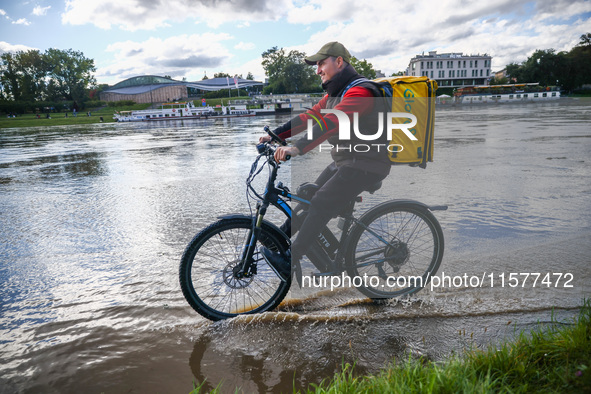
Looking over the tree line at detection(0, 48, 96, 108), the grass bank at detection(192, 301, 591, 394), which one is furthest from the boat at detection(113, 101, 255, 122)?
the tree line at detection(0, 48, 96, 108)

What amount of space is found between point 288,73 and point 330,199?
92201 mm

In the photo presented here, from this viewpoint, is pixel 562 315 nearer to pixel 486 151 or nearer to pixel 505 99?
pixel 486 151

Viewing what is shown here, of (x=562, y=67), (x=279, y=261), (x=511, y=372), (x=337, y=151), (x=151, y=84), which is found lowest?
(x=511, y=372)

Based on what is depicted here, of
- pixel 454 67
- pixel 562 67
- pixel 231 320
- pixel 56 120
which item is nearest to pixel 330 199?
pixel 231 320

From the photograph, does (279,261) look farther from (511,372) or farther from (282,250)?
(511,372)

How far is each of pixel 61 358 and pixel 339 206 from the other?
2.23 m

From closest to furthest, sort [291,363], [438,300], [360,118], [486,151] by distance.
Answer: [291,363], [360,118], [438,300], [486,151]

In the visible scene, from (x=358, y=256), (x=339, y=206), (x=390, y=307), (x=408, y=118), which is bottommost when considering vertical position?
(x=390, y=307)

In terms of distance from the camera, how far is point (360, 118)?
9.52ft

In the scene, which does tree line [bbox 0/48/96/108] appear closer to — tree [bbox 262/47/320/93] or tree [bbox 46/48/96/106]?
tree [bbox 46/48/96/106]

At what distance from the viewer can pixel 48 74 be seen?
99250 mm

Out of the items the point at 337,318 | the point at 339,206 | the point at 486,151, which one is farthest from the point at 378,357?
the point at 486,151

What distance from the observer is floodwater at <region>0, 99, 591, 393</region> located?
8.55ft

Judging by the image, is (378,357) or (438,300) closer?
(378,357)
